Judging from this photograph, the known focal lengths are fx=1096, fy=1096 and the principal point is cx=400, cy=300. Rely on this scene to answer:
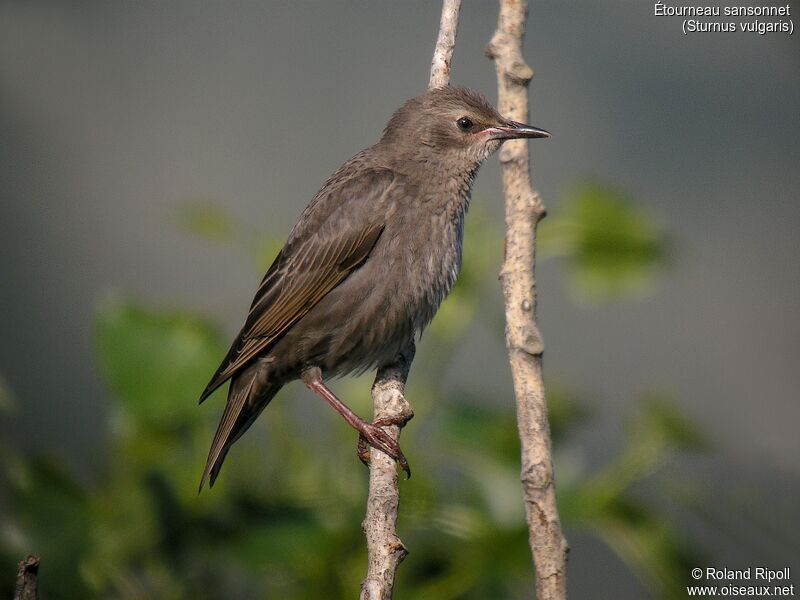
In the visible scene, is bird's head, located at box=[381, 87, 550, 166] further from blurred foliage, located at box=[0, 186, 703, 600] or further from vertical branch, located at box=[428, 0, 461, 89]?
blurred foliage, located at box=[0, 186, 703, 600]

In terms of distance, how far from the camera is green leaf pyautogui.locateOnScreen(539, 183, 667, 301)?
5.14 meters

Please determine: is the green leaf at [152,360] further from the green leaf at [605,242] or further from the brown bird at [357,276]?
the green leaf at [605,242]

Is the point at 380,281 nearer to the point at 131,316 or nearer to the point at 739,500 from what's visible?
the point at 131,316

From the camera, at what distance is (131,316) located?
4656mm

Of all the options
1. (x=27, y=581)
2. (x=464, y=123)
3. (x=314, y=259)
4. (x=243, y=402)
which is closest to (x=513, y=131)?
(x=464, y=123)

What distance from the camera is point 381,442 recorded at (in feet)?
14.2

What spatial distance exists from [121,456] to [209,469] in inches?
19.0

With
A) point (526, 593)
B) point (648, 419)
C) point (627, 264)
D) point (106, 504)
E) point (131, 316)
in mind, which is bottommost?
point (526, 593)

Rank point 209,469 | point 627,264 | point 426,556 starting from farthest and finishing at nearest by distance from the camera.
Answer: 1. point 627,264
2. point 426,556
3. point 209,469

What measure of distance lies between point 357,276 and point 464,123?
866mm

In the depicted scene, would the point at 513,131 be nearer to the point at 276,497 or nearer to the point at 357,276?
the point at 357,276

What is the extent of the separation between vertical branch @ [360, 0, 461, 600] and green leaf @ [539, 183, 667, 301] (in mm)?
853

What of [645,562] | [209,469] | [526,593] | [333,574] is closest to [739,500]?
[645,562]

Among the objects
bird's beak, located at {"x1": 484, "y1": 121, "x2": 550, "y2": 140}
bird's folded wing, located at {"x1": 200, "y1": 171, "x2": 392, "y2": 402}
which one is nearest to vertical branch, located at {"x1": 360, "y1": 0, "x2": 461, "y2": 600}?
bird's beak, located at {"x1": 484, "y1": 121, "x2": 550, "y2": 140}
